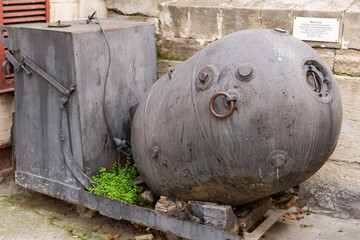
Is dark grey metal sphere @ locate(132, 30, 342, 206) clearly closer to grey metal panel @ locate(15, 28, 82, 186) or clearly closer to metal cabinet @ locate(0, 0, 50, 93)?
grey metal panel @ locate(15, 28, 82, 186)

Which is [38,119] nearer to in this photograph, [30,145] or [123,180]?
[30,145]

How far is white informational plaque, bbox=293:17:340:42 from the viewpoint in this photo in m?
5.19

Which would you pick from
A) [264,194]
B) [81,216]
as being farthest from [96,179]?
[264,194]

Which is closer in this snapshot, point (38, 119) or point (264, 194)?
point (264, 194)

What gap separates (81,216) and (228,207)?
1.75 m

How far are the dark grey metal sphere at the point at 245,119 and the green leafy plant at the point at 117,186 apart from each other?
0.55 meters

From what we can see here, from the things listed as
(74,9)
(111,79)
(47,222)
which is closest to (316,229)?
(111,79)

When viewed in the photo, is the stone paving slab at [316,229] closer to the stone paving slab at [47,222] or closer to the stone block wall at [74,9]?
the stone paving slab at [47,222]

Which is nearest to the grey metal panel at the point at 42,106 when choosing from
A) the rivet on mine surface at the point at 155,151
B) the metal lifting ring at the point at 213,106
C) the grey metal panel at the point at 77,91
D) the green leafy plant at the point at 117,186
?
the grey metal panel at the point at 77,91

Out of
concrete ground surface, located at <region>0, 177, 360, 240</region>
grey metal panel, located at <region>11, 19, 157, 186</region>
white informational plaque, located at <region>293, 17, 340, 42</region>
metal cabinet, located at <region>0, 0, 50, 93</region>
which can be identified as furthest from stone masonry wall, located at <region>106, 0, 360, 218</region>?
metal cabinet, located at <region>0, 0, 50, 93</region>

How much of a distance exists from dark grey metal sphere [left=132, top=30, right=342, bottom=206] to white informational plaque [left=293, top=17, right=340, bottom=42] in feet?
3.83

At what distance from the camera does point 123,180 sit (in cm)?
492

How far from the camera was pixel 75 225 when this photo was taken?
509 centimetres

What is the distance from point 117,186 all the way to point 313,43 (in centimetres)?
251
